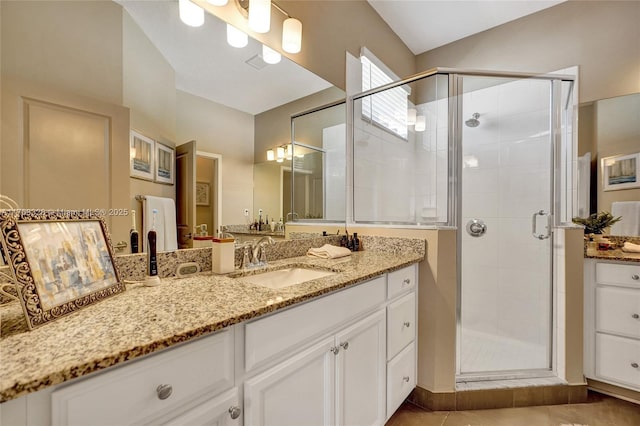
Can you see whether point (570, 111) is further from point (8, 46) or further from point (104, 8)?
point (8, 46)

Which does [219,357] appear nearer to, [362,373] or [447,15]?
[362,373]

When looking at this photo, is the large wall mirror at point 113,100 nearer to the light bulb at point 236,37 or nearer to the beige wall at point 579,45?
the light bulb at point 236,37

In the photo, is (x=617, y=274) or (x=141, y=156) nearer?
(x=141, y=156)

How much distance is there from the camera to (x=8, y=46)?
0.77m

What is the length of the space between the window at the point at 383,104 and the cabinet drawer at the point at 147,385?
2.01m

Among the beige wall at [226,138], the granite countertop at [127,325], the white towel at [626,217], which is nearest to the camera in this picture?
the granite countertop at [127,325]

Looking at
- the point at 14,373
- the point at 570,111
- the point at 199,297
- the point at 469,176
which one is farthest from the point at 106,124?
the point at 570,111

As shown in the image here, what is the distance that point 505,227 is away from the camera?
233cm

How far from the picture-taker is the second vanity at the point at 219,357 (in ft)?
1.67

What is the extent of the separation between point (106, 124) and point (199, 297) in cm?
66

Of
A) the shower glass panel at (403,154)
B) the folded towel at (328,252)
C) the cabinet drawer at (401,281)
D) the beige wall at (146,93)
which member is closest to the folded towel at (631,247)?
the shower glass panel at (403,154)

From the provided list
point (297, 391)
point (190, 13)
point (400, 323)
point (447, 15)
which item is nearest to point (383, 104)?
point (447, 15)

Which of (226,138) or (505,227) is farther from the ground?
(226,138)

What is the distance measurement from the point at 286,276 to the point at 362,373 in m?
0.57
